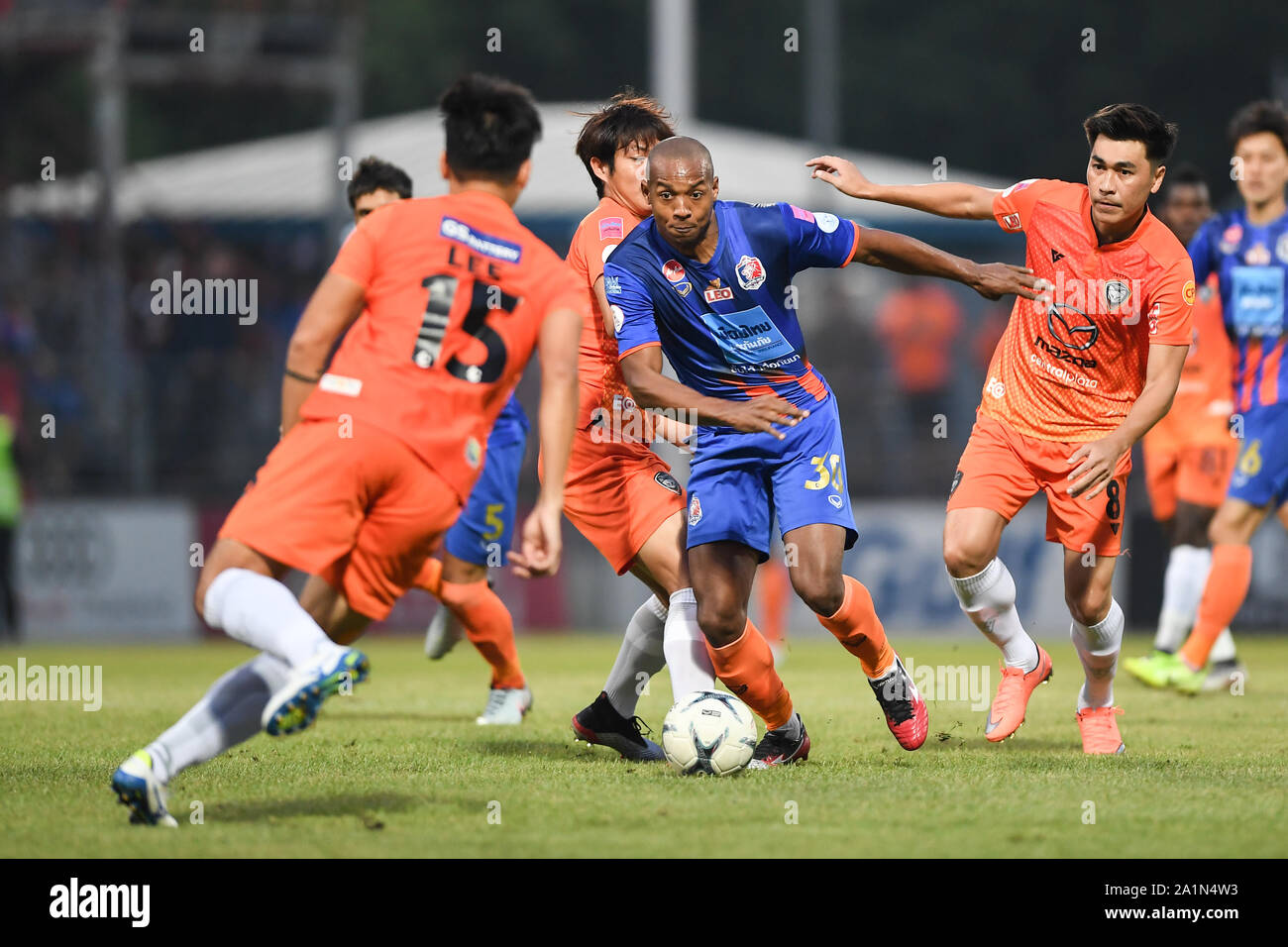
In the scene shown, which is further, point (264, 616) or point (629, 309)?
point (629, 309)

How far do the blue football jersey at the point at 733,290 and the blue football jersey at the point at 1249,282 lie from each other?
4.29m

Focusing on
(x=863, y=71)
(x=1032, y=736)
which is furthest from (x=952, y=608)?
(x=863, y=71)

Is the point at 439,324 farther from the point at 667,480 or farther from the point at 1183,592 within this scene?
the point at 1183,592

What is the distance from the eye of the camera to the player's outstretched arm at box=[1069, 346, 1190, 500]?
6.28m

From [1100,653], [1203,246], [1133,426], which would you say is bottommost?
[1100,653]

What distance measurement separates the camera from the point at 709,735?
6.35 metres

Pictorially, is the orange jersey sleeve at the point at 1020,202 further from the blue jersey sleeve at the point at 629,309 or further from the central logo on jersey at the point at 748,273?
the blue jersey sleeve at the point at 629,309

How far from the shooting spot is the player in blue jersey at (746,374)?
6.25 metres

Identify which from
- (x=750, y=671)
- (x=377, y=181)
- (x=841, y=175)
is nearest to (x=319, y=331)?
(x=750, y=671)

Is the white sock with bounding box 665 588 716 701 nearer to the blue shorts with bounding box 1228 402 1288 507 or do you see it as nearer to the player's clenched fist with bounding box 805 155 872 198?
the player's clenched fist with bounding box 805 155 872 198

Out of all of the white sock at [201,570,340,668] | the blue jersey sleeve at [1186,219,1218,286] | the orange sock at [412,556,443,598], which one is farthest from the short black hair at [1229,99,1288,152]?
the white sock at [201,570,340,668]

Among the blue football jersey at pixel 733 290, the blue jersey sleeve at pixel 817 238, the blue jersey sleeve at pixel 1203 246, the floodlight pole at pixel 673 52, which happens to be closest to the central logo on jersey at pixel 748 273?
the blue football jersey at pixel 733 290

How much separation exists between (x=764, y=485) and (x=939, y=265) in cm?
108

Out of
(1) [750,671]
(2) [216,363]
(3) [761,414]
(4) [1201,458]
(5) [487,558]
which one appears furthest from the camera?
(2) [216,363]
